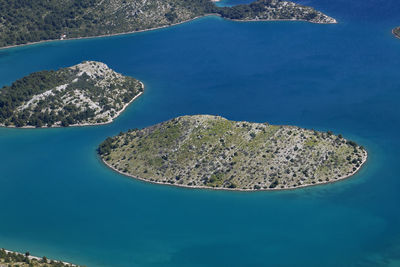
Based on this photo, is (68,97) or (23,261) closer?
(23,261)

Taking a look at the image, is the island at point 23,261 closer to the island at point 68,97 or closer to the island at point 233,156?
the island at point 233,156

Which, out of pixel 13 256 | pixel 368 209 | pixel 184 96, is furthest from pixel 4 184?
pixel 368 209

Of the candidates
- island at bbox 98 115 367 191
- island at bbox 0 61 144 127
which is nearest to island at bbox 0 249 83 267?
island at bbox 98 115 367 191

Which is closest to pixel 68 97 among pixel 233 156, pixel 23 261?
pixel 233 156

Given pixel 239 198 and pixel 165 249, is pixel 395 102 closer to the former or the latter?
pixel 239 198

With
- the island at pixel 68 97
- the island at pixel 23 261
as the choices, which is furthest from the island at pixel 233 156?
the island at pixel 23 261

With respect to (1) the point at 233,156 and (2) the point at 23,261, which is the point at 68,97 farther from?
(2) the point at 23,261
